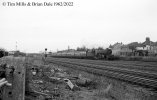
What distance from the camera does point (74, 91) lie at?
744 centimetres

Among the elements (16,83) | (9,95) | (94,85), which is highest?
(16,83)

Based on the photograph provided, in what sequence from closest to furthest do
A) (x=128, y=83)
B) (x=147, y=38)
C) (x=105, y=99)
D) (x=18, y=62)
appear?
(x=18, y=62) → (x=105, y=99) → (x=128, y=83) → (x=147, y=38)

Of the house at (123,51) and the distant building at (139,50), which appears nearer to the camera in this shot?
the distant building at (139,50)

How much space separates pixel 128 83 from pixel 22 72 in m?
8.33

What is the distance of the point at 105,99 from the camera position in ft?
21.4

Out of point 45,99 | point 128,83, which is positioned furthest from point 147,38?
point 45,99

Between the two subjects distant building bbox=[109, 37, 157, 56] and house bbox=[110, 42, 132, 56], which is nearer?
distant building bbox=[109, 37, 157, 56]

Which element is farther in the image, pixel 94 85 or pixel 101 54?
pixel 101 54

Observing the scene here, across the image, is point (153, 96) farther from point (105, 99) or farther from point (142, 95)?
point (105, 99)

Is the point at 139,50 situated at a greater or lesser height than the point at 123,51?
greater

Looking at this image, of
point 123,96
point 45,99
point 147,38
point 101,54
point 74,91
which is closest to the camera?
point 45,99

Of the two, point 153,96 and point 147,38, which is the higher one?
point 147,38

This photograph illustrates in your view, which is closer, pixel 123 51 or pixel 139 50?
pixel 139 50

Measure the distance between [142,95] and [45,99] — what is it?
14.0 ft
